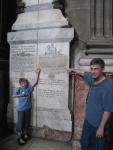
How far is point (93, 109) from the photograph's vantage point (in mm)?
3971

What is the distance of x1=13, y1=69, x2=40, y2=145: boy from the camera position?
5.50m

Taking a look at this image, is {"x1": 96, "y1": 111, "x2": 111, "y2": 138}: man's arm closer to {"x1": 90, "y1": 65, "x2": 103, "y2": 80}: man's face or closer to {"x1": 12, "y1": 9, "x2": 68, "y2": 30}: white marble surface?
{"x1": 90, "y1": 65, "x2": 103, "y2": 80}: man's face

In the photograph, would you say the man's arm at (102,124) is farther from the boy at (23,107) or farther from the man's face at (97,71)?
the boy at (23,107)

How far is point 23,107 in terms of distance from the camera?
18.0ft

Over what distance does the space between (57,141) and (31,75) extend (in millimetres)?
1353

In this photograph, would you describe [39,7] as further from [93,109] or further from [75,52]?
[93,109]

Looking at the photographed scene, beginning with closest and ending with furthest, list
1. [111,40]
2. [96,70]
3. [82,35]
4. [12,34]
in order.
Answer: [96,70], [111,40], [82,35], [12,34]

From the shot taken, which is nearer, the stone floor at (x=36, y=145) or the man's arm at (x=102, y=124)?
the man's arm at (x=102, y=124)

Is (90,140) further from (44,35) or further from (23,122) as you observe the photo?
(44,35)

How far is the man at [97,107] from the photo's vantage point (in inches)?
149

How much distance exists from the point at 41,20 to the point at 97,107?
242 centimetres

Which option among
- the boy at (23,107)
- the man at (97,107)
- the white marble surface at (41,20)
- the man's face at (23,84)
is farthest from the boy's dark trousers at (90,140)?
the white marble surface at (41,20)

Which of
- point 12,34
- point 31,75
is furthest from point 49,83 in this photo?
point 12,34

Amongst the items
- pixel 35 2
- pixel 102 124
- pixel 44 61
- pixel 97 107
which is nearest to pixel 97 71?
pixel 97 107
